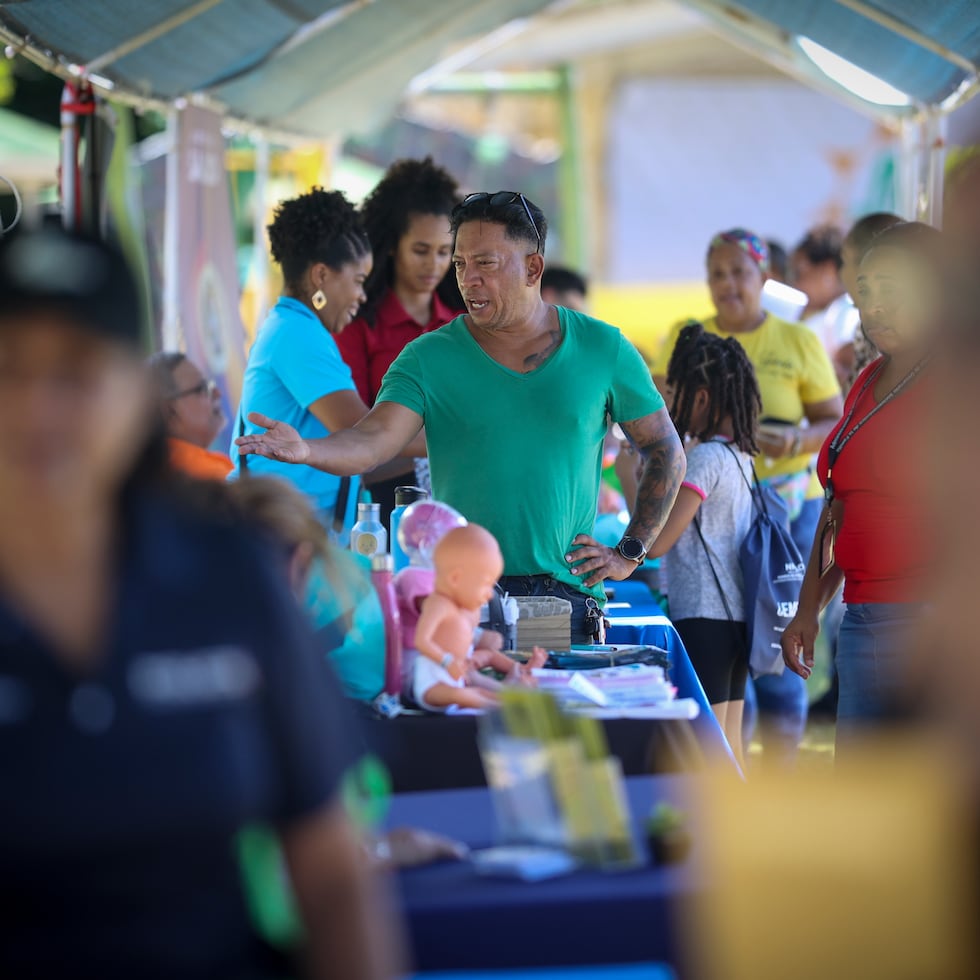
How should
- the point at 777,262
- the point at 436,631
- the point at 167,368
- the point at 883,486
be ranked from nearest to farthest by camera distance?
the point at 436,631 < the point at 883,486 < the point at 167,368 < the point at 777,262

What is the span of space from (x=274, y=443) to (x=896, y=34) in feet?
13.2

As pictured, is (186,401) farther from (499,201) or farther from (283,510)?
(283,510)

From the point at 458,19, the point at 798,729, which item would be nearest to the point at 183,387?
the point at 798,729

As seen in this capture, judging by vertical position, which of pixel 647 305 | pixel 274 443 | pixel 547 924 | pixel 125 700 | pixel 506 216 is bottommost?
pixel 547 924

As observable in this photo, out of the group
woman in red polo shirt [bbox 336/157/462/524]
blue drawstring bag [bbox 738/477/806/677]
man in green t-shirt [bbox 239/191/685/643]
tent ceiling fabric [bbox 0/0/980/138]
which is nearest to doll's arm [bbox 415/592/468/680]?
man in green t-shirt [bbox 239/191/685/643]

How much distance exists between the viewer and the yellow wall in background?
1409 centimetres

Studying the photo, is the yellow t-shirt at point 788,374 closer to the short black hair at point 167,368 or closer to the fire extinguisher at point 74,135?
the short black hair at point 167,368

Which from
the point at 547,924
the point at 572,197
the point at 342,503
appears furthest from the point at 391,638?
the point at 572,197

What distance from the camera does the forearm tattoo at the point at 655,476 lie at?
384 centimetres

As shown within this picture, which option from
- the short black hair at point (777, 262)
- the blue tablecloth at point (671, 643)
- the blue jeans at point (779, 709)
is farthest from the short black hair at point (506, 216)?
the short black hair at point (777, 262)

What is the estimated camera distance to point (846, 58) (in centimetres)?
698

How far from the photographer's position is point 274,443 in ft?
10.6

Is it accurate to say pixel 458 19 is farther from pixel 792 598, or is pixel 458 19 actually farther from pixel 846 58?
pixel 792 598

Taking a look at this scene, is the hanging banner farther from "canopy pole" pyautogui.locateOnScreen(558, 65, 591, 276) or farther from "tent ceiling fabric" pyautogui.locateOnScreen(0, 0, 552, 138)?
"canopy pole" pyautogui.locateOnScreen(558, 65, 591, 276)
